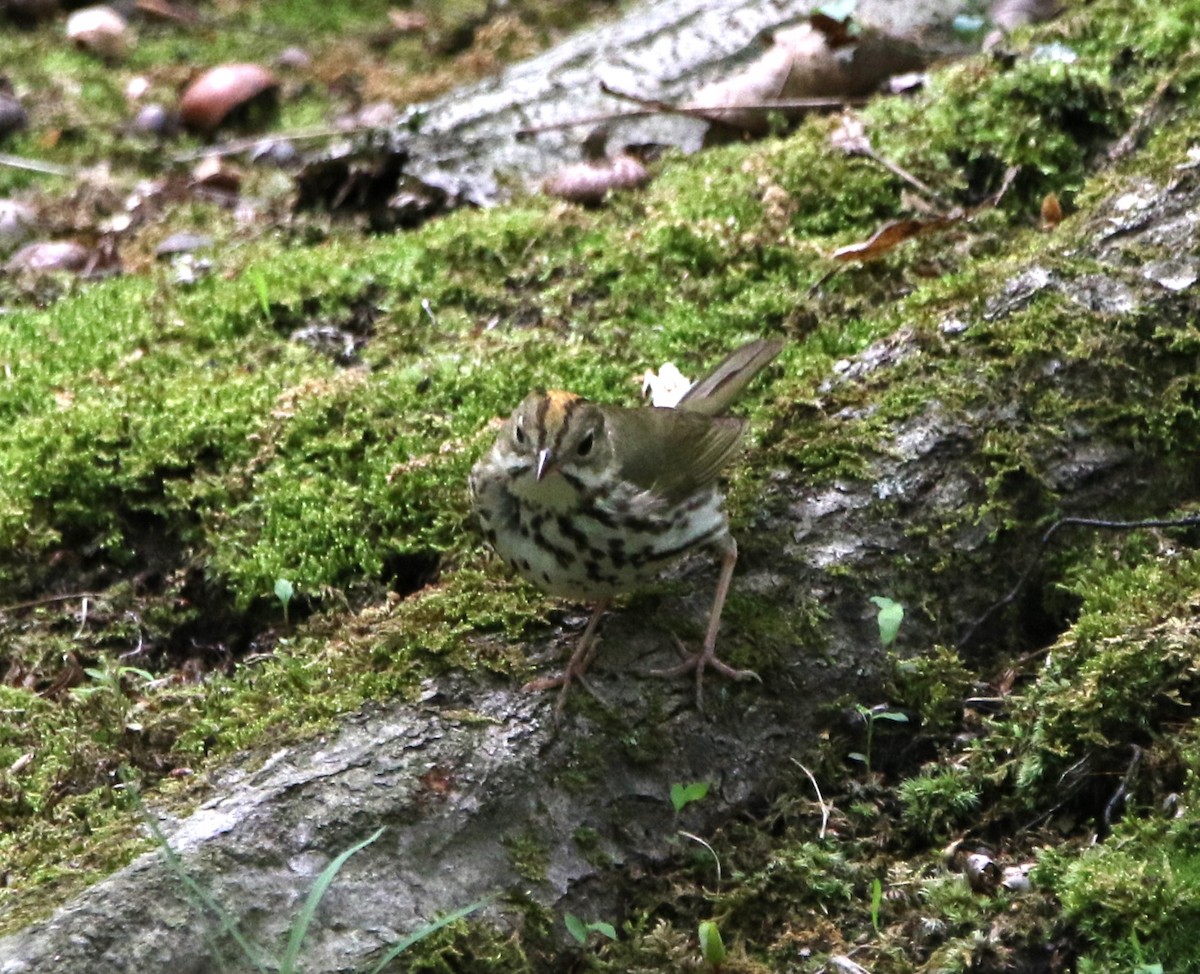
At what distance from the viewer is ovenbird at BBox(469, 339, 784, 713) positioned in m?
3.00

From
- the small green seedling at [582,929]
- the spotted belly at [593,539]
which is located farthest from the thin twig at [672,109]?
the small green seedling at [582,929]

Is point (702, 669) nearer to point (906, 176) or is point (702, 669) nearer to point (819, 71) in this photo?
point (906, 176)

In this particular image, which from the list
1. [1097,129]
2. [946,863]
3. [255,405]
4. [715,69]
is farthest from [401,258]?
[946,863]

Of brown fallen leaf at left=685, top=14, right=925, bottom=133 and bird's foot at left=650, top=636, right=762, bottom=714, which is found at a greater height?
brown fallen leaf at left=685, top=14, right=925, bottom=133

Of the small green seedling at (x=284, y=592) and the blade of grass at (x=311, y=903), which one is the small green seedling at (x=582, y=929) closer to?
the blade of grass at (x=311, y=903)

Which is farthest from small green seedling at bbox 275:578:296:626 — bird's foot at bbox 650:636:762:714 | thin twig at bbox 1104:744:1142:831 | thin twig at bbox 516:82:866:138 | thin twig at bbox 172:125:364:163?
thin twig at bbox 172:125:364:163

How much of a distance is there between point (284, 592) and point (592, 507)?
3.08 ft

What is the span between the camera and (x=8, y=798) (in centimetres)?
312

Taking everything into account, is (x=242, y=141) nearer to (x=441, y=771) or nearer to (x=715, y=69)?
(x=715, y=69)

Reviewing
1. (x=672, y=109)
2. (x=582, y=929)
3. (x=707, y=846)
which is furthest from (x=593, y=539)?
(x=672, y=109)

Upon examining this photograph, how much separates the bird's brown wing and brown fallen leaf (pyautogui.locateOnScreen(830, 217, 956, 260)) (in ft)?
4.41

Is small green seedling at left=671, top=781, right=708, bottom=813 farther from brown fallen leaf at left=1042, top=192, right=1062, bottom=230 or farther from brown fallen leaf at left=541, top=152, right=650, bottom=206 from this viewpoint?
brown fallen leaf at left=541, top=152, right=650, bottom=206

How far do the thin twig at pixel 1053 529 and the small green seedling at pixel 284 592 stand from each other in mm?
1638

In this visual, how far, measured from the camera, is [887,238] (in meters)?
4.56
